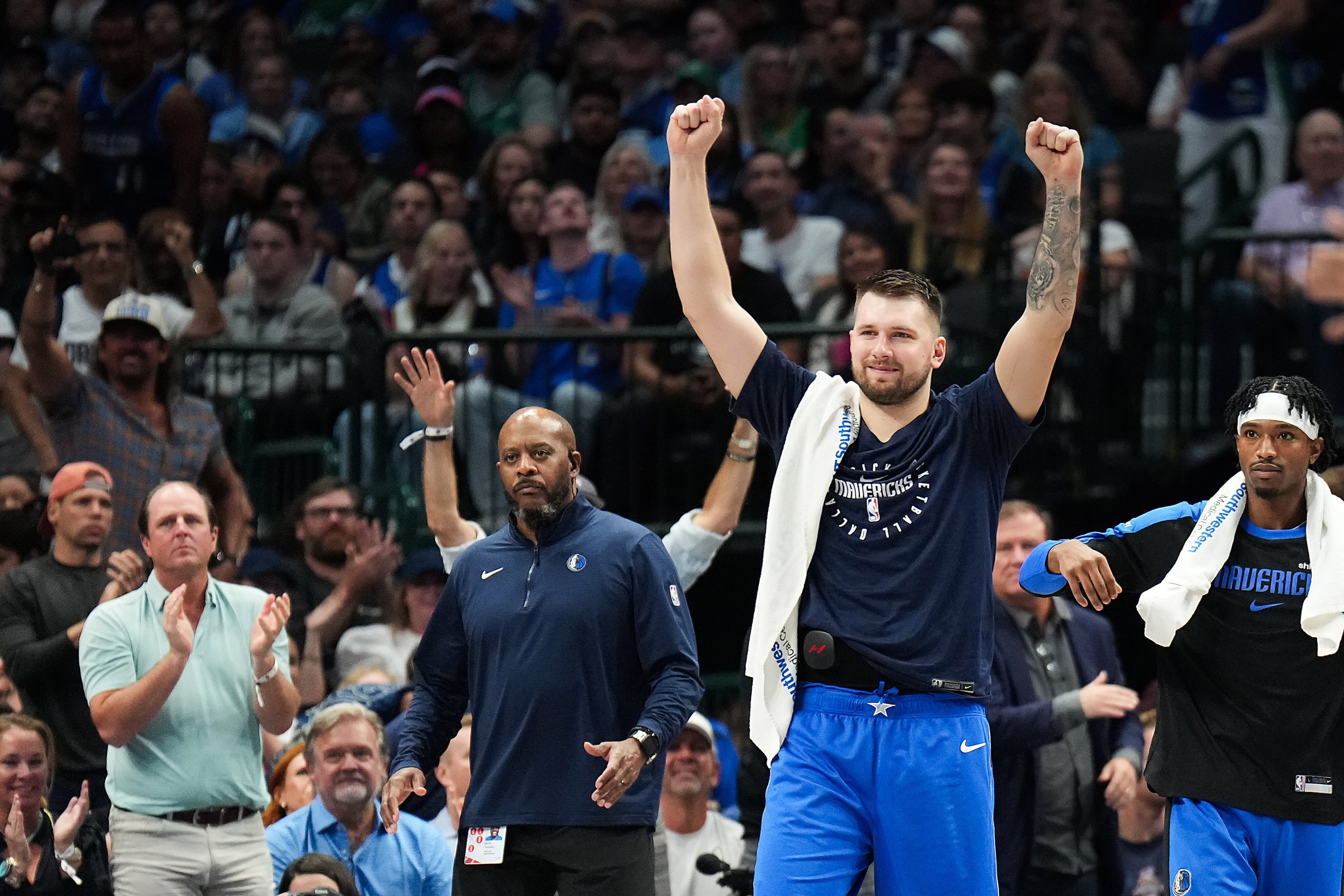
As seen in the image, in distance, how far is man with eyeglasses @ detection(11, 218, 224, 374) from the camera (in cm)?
952

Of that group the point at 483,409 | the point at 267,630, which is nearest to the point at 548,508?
the point at 267,630

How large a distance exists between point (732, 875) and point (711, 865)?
23cm

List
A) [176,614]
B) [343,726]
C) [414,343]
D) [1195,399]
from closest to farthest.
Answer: [176,614]
[343,726]
[414,343]
[1195,399]

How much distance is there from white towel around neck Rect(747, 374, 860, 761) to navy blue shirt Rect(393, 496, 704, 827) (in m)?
0.55

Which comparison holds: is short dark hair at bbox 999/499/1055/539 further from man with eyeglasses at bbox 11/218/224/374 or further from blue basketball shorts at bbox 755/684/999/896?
man with eyeglasses at bbox 11/218/224/374

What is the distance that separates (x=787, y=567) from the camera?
4633 millimetres

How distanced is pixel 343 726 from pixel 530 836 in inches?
57.9

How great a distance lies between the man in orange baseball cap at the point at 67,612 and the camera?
6719 mm

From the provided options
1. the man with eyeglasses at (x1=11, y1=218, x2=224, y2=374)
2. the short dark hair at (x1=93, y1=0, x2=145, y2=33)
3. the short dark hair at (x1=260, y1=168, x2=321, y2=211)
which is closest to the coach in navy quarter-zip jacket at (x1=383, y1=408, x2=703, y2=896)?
the man with eyeglasses at (x1=11, y1=218, x2=224, y2=374)

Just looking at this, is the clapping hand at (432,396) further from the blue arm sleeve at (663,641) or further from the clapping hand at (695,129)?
the clapping hand at (695,129)

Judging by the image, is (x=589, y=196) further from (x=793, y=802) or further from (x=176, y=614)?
(x=793, y=802)

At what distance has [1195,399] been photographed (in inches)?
408

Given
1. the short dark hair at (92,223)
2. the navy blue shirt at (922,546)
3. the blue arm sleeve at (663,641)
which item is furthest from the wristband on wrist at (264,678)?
the short dark hair at (92,223)

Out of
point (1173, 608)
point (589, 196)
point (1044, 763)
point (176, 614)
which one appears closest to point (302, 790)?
point (176, 614)
